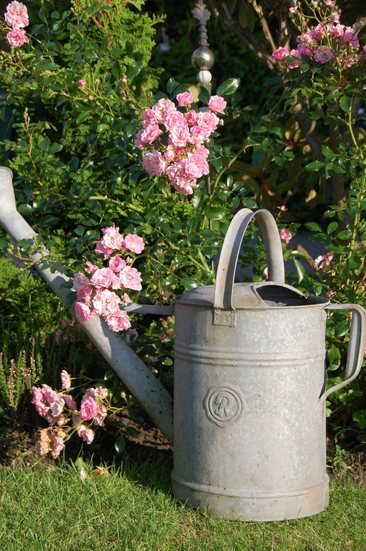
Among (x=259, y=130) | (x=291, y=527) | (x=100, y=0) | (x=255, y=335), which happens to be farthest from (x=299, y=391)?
(x=100, y=0)

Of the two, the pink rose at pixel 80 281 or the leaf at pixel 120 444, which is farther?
the leaf at pixel 120 444

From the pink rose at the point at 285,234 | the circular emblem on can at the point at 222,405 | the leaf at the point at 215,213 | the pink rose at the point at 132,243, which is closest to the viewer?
the circular emblem on can at the point at 222,405

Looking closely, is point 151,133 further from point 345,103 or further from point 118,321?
point 345,103

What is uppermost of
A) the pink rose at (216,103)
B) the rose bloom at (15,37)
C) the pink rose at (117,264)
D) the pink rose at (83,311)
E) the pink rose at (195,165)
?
the rose bloom at (15,37)

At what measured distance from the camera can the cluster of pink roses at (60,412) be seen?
2.27 meters

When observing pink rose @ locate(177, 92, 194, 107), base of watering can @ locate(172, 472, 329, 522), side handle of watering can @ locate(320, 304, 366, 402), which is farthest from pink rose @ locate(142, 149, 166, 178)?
base of watering can @ locate(172, 472, 329, 522)

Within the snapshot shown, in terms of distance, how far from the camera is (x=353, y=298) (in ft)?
7.97

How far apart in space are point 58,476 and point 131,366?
1.58 ft

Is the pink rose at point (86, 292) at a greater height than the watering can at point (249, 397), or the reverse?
the pink rose at point (86, 292)

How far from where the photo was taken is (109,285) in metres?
2.18

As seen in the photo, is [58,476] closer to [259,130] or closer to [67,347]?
[67,347]

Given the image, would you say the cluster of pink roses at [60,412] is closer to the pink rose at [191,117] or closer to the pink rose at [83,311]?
the pink rose at [83,311]

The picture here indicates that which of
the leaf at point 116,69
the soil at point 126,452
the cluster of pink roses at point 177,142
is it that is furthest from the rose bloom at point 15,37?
the soil at point 126,452

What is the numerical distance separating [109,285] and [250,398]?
0.62 metres
